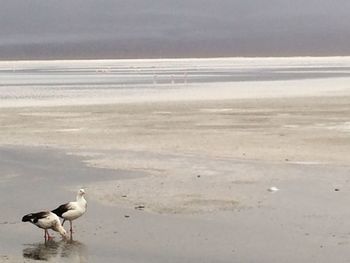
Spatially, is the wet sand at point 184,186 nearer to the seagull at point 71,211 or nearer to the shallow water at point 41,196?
the shallow water at point 41,196

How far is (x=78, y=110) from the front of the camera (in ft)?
121

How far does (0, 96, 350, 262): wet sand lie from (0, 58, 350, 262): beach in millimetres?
26

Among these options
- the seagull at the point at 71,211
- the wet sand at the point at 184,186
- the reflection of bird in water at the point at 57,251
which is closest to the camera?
the reflection of bird in water at the point at 57,251

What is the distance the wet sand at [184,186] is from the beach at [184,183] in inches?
1.0

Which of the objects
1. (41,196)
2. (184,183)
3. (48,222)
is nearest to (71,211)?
(48,222)

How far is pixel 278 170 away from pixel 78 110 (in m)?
20.2

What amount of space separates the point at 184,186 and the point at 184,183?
1.34 feet

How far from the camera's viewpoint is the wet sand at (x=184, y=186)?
1118 cm

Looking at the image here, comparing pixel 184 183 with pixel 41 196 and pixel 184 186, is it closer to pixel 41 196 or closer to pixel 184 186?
pixel 184 186

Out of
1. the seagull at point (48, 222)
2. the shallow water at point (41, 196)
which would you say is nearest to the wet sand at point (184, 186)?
the shallow water at point (41, 196)

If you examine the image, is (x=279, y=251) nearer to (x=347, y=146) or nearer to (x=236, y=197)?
(x=236, y=197)

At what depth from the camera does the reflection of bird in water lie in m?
10.7

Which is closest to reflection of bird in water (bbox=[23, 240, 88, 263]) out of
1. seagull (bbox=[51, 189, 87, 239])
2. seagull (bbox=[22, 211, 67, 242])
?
seagull (bbox=[22, 211, 67, 242])

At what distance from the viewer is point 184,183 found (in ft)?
53.9
